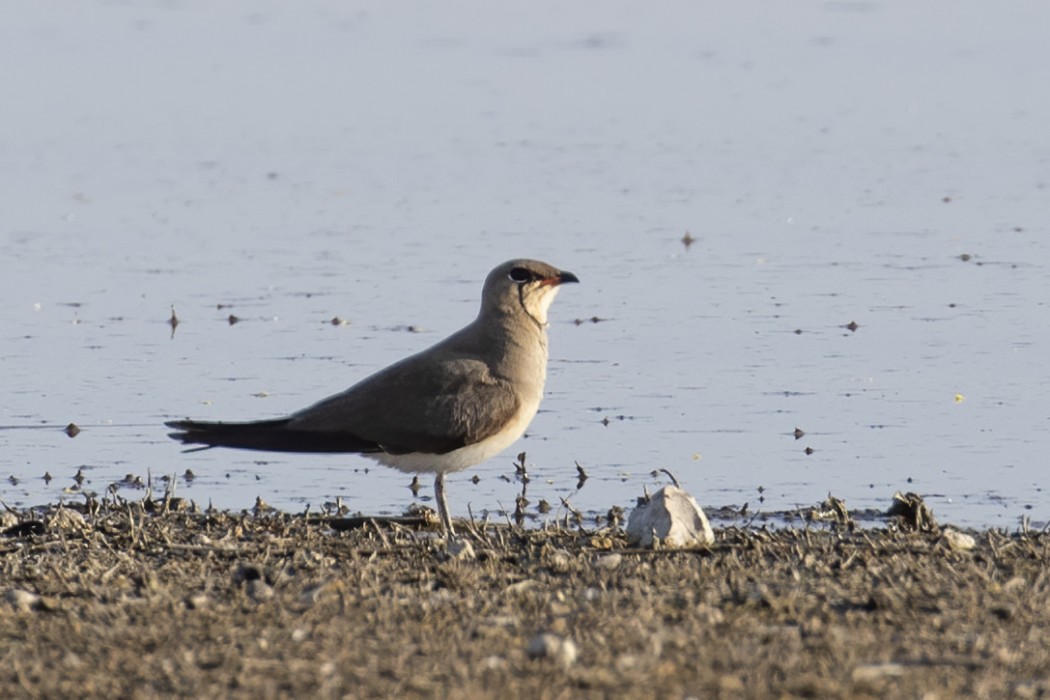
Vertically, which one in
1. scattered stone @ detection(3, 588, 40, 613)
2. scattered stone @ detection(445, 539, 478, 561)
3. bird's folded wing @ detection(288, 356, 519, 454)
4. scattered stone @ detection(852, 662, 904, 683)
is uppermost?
bird's folded wing @ detection(288, 356, 519, 454)

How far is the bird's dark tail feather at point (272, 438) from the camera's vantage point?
7145 mm

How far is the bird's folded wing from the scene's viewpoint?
7.20 m

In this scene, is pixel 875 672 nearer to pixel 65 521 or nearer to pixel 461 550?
pixel 461 550

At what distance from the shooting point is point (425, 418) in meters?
7.20

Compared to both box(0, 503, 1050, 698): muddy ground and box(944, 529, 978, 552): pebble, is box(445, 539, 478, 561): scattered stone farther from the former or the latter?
box(944, 529, 978, 552): pebble

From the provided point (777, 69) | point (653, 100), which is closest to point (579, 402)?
point (653, 100)

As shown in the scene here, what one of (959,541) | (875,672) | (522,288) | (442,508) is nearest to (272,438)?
(442,508)

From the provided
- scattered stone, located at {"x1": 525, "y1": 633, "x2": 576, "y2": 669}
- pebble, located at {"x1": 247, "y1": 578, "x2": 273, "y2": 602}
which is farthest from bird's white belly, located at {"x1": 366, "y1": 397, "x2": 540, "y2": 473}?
scattered stone, located at {"x1": 525, "y1": 633, "x2": 576, "y2": 669}

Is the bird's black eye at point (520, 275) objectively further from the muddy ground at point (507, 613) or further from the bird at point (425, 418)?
the muddy ground at point (507, 613)

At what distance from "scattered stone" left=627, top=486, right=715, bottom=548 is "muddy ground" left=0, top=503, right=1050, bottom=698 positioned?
8 cm

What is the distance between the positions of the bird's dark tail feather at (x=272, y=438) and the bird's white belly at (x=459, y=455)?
0.12m

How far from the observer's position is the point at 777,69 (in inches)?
718

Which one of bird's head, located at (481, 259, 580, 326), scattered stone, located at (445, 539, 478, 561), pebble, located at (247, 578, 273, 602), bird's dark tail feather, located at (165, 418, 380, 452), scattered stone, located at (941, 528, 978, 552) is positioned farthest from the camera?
bird's head, located at (481, 259, 580, 326)

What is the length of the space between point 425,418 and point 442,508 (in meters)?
0.34
